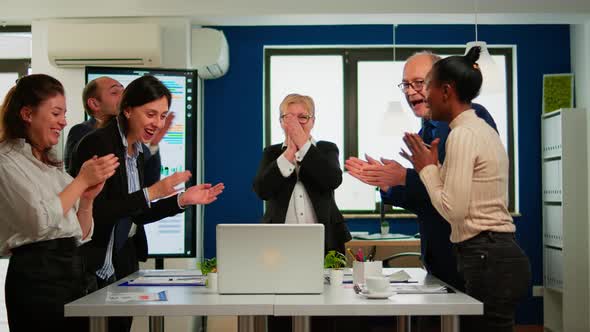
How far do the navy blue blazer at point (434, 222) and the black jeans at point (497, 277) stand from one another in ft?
1.20

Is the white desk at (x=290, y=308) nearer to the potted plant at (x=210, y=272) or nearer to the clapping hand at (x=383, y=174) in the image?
the potted plant at (x=210, y=272)

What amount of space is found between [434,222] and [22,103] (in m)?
1.61

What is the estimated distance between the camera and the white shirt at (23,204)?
2.21 metres

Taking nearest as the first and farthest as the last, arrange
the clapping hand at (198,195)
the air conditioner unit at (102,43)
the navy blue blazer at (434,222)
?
the navy blue blazer at (434,222) < the clapping hand at (198,195) < the air conditioner unit at (102,43)

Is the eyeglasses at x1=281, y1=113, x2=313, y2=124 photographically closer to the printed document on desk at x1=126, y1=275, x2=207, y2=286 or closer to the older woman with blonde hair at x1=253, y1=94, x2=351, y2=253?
the older woman with blonde hair at x1=253, y1=94, x2=351, y2=253

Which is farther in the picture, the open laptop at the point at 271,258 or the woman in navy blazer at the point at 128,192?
the woman in navy blazer at the point at 128,192

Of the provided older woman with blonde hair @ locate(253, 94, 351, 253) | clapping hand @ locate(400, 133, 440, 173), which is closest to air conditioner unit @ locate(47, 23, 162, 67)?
older woman with blonde hair @ locate(253, 94, 351, 253)

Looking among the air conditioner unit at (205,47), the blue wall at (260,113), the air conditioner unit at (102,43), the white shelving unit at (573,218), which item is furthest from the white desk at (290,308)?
the blue wall at (260,113)

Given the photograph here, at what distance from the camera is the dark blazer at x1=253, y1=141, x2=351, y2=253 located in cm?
342

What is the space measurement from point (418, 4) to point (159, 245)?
8.44 feet

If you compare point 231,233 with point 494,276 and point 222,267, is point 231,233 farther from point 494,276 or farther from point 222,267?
point 494,276

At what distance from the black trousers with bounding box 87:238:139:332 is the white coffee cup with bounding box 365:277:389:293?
1088mm

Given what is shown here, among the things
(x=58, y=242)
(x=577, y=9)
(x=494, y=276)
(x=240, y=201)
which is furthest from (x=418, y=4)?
(x=58, y=242)

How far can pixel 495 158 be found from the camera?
2.37 metres
